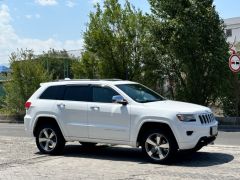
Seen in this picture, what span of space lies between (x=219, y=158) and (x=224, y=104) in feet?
36.6

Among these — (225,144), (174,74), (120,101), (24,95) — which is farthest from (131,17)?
(120,101)

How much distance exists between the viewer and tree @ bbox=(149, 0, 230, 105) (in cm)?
2059

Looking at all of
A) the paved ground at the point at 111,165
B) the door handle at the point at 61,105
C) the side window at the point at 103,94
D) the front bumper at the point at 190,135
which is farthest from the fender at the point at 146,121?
the door handle at the point at 61,105

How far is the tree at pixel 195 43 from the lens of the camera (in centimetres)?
2059

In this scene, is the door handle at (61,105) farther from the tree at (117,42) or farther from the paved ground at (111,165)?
the tree at (117,42)

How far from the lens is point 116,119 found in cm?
1046

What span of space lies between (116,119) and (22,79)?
1783 cm

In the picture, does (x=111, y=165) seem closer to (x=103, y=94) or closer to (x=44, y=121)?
(x=103, y=94)

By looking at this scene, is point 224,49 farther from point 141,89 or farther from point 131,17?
point 141,89

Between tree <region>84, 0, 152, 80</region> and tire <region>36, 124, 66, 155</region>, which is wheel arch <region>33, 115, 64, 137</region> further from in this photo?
tree <region>84, 0, 152, 80</region>

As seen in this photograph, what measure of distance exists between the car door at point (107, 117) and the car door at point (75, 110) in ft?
0.54

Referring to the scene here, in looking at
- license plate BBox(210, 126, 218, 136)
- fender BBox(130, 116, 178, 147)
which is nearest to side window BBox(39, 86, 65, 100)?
fender BBox(130, 116, 178, 147)

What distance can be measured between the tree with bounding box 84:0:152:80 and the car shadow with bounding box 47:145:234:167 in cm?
1097

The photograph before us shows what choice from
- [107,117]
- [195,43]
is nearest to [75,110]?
[107,117]
